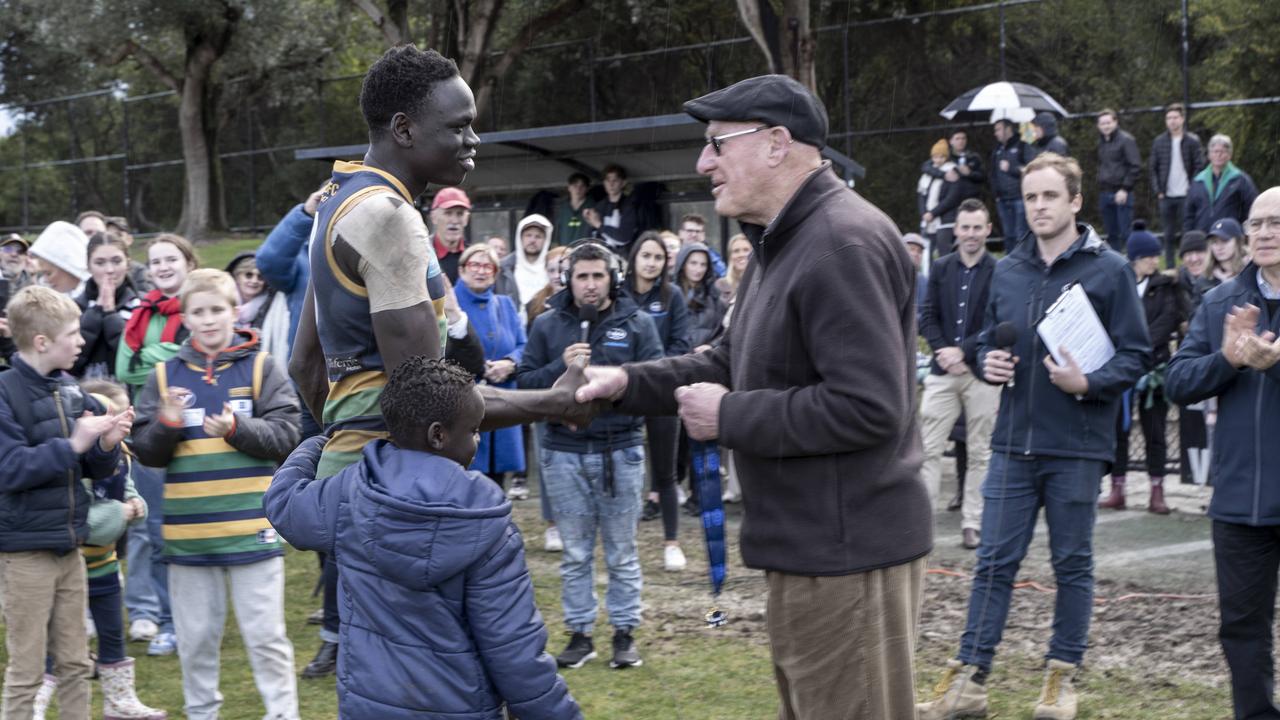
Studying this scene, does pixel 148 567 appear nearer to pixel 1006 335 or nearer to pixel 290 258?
pixel 290 258

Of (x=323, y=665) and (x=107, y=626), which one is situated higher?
(x=107, y=626)

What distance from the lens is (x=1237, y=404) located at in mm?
5074

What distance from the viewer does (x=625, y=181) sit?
14.2 m

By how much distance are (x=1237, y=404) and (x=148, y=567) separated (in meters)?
5.74

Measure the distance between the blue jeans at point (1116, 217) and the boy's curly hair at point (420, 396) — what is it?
50.2 feet

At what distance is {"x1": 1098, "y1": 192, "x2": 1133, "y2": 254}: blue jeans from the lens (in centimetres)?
1695

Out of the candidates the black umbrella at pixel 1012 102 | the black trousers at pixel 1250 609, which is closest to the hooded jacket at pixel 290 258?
the black trousers at pixel 1250 609

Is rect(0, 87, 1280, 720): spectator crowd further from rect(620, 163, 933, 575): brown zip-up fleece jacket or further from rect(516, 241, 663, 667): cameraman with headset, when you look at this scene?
rect(620, 163, 933, 575): brown zip-up fleece jacket

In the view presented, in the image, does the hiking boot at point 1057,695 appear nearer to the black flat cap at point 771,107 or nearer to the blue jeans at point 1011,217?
the black flat cap at point 771,107

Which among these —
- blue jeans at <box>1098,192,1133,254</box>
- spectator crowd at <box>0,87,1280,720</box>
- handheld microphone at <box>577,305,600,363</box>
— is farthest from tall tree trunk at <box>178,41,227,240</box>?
handheld microphone at <box>577,305,600,363</box>

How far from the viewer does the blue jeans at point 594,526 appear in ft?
21.7

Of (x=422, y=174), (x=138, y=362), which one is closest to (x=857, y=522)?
(x=422, y=174)

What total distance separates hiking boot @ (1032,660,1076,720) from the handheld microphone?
303 cm

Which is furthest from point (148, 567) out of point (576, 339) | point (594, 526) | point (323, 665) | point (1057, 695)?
point (1057, 695)
